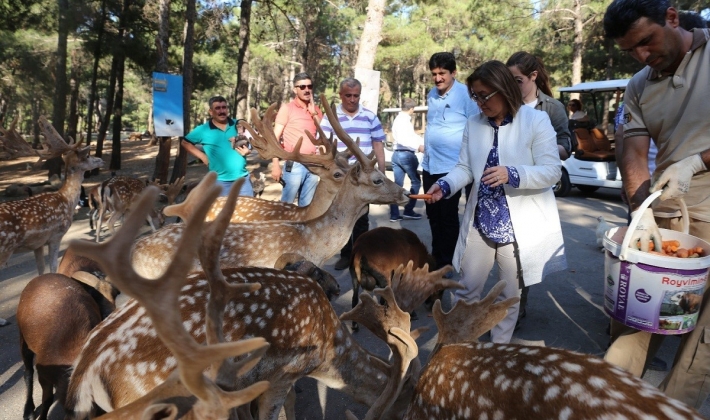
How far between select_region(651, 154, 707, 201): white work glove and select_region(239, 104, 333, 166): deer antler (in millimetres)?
3245

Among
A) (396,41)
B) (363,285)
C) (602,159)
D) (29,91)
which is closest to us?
(363,285)

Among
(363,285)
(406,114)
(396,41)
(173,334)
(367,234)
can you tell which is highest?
(396,41)

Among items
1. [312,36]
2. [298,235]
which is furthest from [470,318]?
[312,36]

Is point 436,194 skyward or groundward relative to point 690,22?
groundward

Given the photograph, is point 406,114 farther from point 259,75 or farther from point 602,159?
point 259,75

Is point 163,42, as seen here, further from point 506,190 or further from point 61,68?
point 506,190

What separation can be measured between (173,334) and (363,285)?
2.99m

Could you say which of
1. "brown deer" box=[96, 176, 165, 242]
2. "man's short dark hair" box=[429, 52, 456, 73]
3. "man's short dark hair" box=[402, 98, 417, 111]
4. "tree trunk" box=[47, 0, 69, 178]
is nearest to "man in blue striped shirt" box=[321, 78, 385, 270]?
"man's short dark hair" box=[429, 52, 456, 73]

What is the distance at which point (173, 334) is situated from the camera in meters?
1.29

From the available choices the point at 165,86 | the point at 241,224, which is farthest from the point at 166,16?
the point at 241,224

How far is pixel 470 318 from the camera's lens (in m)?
2.23

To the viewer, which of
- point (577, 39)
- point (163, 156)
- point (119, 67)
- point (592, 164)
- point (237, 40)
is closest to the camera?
point (592, 164)

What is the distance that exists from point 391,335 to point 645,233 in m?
1.33

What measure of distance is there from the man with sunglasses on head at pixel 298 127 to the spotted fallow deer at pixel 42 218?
2.62 m
